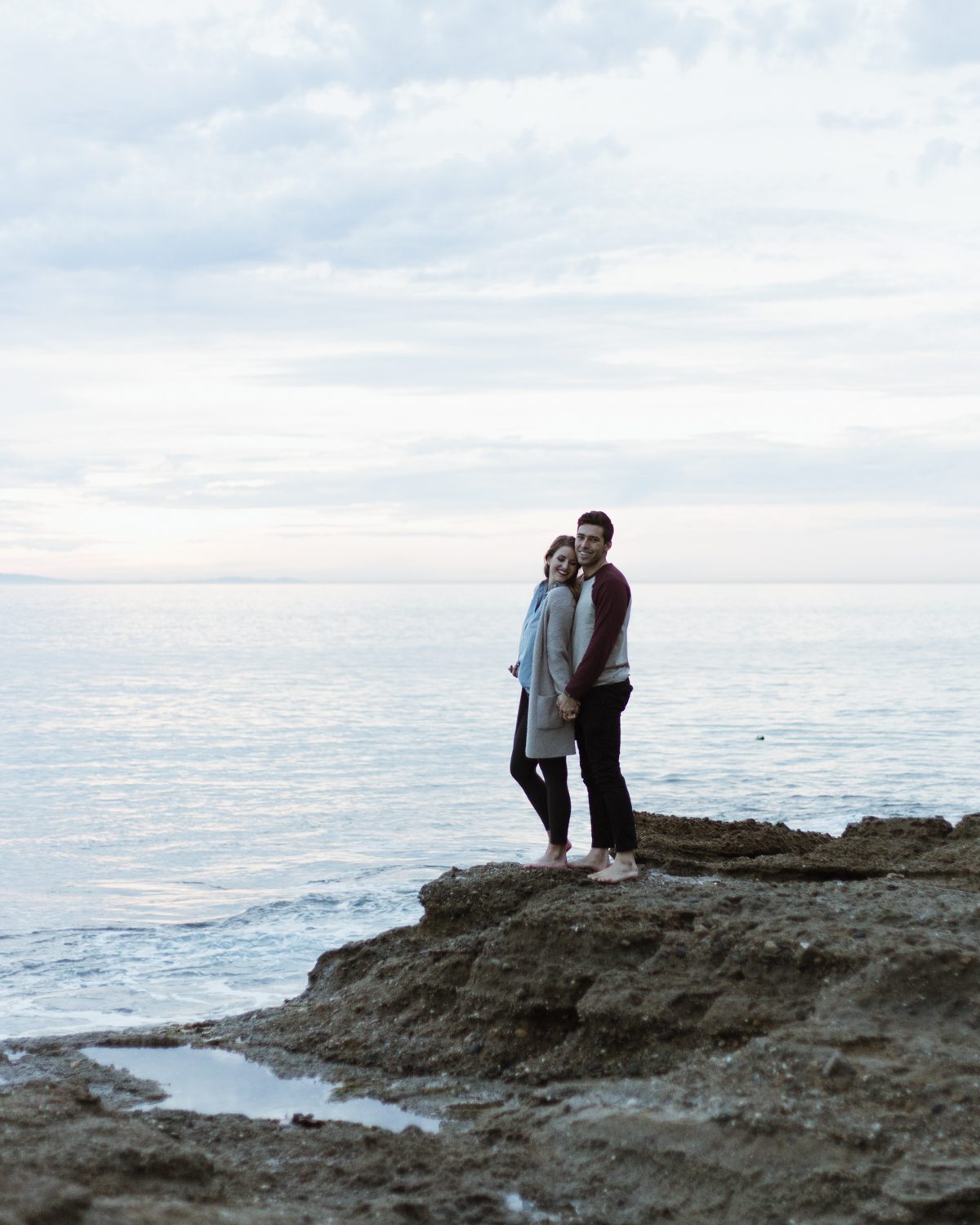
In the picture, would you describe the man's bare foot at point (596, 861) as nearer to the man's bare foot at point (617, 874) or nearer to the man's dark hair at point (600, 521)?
the man's bare foot at point (617, 874)

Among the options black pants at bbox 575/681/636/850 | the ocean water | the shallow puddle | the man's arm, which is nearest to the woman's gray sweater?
black pants at bbox 575/681/636/850

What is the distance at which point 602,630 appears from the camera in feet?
22.4

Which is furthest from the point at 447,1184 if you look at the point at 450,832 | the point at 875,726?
the point at 875,726

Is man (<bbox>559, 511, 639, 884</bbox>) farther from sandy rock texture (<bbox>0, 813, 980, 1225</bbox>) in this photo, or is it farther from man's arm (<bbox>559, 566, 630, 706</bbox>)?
sandy rock texture (<bbox>0, 813, 980, 1225</bbox>)

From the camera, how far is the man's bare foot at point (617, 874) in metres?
7.08

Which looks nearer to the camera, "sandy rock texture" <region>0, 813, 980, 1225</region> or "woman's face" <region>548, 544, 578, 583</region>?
"sandy rock texture" <region>0, 813, 980, 1225</region>

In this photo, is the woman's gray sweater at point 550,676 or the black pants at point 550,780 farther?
the black pants at point 550,780

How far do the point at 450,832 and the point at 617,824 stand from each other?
857 cm

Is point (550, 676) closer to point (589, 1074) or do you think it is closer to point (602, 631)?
point (602, 631)

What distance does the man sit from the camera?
22.5ft

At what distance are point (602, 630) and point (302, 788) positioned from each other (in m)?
13.5

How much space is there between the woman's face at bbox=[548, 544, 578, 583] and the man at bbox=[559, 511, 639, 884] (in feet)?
0.52

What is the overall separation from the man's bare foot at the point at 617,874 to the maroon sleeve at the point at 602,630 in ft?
3.60

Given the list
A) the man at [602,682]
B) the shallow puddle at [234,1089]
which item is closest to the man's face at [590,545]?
the man at [602,682]
